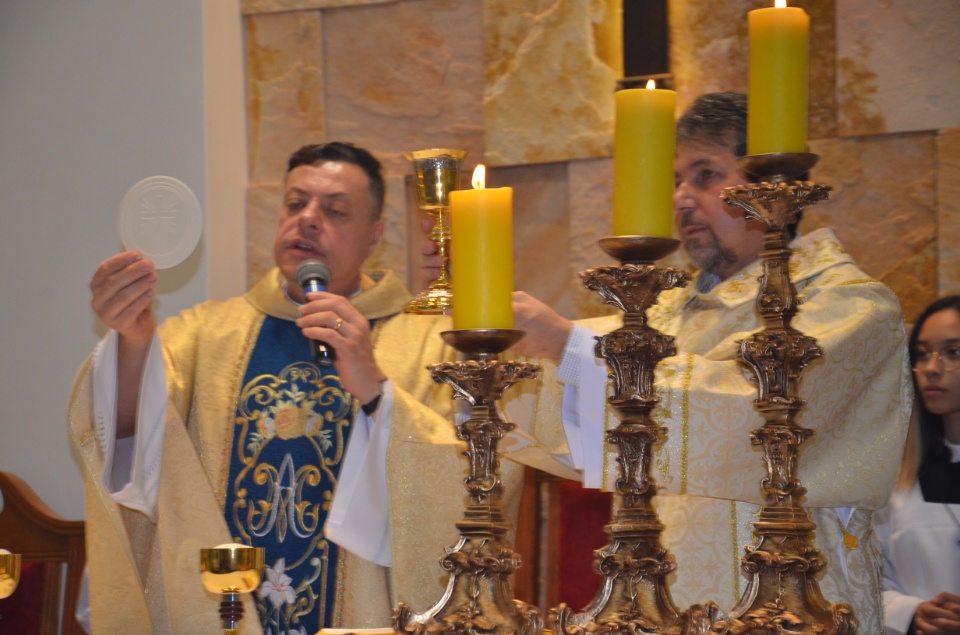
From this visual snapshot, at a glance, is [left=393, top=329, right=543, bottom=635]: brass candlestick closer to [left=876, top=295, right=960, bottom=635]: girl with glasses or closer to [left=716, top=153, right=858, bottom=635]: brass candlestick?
[left=716, top=153, right=858, bottom=635]: brass candlestick

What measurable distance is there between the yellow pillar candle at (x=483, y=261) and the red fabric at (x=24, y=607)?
9.88 feet

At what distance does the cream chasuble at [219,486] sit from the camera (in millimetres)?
2953

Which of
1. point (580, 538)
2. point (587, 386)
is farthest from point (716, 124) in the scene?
point (580, 538)

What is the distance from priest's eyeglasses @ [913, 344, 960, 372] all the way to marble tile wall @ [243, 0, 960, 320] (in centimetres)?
26

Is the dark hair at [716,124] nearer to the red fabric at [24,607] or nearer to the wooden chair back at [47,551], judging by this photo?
the wooden chair back at [47,551]

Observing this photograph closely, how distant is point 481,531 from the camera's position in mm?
1294

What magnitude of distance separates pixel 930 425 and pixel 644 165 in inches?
96.2

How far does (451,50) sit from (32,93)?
1543 mm

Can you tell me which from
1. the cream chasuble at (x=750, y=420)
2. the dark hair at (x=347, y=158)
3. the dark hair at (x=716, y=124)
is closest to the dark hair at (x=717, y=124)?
the dark hair at (x=716, y=124)

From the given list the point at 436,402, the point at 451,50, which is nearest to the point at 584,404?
the point at 436,402

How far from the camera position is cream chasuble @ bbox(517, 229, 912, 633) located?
1971 millimetres

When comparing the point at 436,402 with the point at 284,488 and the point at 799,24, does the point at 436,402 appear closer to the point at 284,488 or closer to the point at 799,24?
the point at 284,488

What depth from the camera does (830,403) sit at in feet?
7.09

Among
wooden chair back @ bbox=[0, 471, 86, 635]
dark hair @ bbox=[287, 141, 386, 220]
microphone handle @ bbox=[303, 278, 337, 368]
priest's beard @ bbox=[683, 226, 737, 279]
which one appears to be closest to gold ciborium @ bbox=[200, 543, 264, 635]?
microphone handle @ bbox=[303, 278, 337, 368]
